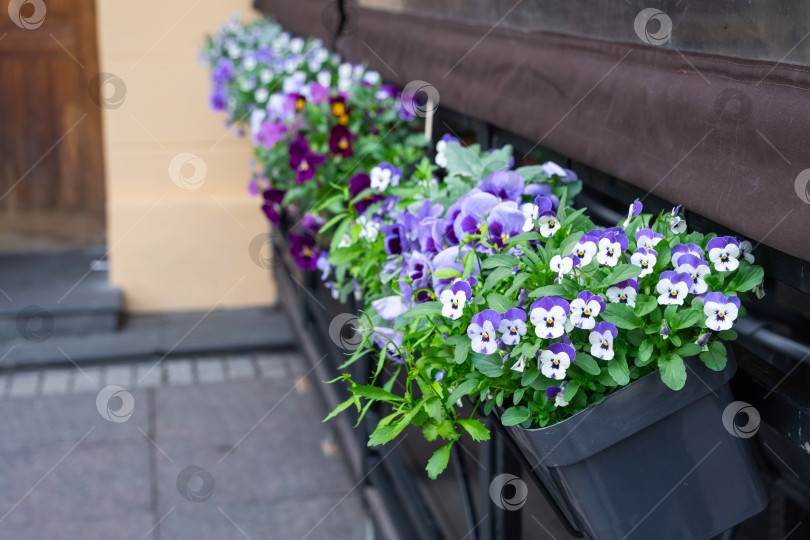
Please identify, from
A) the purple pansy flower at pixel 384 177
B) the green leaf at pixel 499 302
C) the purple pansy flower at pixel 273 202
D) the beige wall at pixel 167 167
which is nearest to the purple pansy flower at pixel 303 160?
the purple pansy flower at pixel 273 202

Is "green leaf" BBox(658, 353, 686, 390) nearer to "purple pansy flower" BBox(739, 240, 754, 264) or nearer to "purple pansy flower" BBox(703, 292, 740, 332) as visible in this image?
"purple pansy flower" BBox(703, 292, 740, 332)

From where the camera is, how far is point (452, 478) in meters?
2.45

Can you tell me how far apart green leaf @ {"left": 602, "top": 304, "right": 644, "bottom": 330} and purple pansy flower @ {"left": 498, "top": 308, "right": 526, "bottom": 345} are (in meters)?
0.10

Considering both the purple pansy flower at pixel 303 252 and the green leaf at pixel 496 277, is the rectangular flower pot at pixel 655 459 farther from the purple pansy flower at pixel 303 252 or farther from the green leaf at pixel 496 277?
the purple pansy flower at pixel 303 252

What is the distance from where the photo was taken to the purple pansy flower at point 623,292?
44.3 inches

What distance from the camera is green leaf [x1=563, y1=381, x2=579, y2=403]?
1.12m

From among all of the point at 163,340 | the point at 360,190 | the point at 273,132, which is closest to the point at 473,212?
the point at 360,190

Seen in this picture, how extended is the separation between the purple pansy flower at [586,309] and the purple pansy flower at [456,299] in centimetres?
17

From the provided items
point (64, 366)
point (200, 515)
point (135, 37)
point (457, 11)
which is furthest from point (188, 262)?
point (457, 11)

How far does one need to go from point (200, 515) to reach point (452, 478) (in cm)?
153

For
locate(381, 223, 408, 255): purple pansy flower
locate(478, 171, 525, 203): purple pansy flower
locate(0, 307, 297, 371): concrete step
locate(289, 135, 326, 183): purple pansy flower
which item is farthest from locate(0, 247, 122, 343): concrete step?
locate(478, 171, 525, 203): purple pansy flower

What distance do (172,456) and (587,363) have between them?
10.9ft

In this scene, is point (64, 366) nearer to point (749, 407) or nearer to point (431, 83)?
point (431, 83)

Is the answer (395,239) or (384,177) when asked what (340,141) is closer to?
(384,177)
